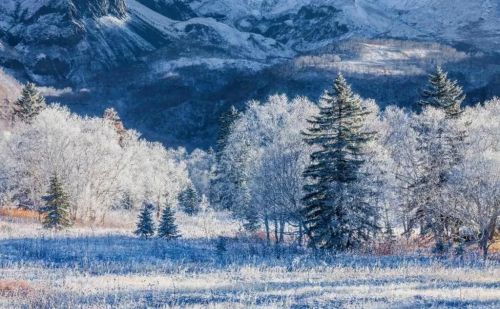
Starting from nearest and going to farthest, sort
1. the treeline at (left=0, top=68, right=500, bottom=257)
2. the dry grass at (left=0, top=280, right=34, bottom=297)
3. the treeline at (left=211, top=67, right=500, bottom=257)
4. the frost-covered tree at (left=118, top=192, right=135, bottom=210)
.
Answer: the dry grass at (left=0, top=280, right=34, bottom=297)
the treeline at (left=211, top=67, right=500, bottom=257)
the treeline at (left=0, top=68, right=500, bottom=257)
the frost-covered tree at (left=118, top=192, right=135, bottom=210)

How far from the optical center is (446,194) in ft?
Answer: 104

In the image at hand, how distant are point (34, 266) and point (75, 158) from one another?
29.6 m

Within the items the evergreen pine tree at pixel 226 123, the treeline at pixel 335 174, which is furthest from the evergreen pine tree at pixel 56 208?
the evergreen pine tree at pixel 226 123

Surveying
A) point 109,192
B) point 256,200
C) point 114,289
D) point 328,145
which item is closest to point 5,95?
point 109,192

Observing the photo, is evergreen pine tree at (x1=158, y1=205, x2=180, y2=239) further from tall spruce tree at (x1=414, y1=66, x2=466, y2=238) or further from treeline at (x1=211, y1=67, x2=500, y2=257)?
tall spruce tree at (x1=414, y1=66, x2=466, y2=238)

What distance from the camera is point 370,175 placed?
98.0ft

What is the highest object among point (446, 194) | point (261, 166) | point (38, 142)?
point (38, 142)

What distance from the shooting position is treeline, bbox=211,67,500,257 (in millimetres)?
29469

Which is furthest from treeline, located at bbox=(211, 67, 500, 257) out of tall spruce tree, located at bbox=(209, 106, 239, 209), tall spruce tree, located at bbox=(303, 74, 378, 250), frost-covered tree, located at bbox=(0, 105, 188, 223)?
tall spruce tree, located at bbox=(209, 106, 239, 209)

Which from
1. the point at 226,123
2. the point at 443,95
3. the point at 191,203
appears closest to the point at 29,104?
the point at 226,123

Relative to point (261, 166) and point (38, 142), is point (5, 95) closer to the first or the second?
point (38, 142)

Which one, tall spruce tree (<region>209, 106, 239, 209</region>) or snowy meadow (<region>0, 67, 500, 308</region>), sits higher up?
tall spruce tree (<region>209, 106, 239, 209</region>)

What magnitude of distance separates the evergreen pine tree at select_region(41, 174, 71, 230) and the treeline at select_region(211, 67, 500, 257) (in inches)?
490

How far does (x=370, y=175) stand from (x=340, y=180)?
1620 millimetres
